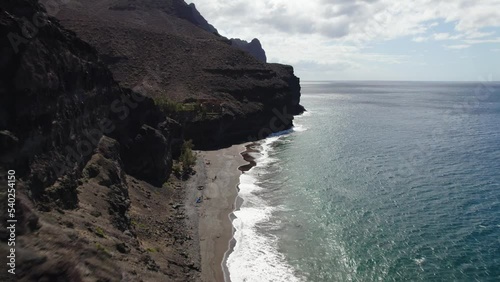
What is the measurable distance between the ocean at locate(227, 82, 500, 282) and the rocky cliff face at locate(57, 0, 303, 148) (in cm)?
1642

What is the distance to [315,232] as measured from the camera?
4725 centimetres

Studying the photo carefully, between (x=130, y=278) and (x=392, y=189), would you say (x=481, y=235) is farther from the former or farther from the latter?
(x=130, y=278)

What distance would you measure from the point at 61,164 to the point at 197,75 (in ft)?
301

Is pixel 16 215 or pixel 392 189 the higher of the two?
pixel 16 215

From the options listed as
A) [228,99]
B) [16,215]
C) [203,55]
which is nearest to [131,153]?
[16,215]

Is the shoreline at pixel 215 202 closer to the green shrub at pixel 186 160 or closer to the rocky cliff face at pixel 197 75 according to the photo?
the green shrub at pixel 186 160

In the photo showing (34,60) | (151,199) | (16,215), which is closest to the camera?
(16,215)

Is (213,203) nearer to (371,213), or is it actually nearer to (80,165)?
(80,165)

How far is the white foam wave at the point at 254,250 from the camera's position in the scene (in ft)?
125

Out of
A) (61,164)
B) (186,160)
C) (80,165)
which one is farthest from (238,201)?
(61,164)

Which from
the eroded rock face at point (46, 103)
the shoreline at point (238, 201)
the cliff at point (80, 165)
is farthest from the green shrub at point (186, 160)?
the eroded rock face at point (46, 103)

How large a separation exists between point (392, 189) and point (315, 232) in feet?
69.0

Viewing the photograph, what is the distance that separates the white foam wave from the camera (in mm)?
38062

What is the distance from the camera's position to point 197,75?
12425 cm
